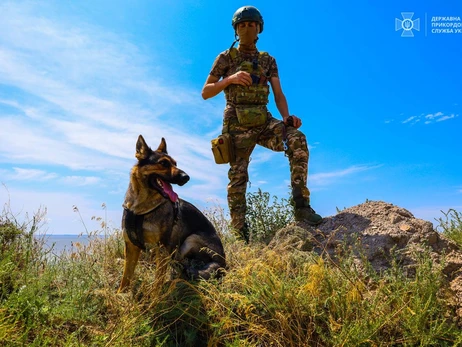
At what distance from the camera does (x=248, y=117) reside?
6.89 meters

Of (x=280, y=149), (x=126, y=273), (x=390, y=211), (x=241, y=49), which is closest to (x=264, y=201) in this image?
(x=280, y=149)

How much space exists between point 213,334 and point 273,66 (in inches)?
211

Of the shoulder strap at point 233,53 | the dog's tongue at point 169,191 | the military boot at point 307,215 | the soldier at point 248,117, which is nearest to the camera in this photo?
the dog's tongue at point 169,191

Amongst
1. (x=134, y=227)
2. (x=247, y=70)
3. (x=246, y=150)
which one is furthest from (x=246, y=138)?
(x=134, y=227)

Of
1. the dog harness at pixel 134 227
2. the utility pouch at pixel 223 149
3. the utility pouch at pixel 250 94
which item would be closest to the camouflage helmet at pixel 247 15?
the utility pouch at pixel 250 94

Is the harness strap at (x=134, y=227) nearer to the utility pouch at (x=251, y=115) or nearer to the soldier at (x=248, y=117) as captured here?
the soldier at (x=248, y=117)

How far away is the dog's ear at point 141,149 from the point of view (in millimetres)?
4422

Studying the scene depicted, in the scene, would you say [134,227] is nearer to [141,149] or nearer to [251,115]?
[141,149]

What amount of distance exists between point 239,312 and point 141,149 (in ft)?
6.78

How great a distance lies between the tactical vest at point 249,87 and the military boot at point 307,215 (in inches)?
80.9

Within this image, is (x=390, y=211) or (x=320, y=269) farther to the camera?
(x=390, y=211)

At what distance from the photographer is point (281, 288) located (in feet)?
12.0

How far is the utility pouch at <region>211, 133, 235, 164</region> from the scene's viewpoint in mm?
7043

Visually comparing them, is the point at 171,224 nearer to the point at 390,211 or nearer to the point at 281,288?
the point at 281,288
